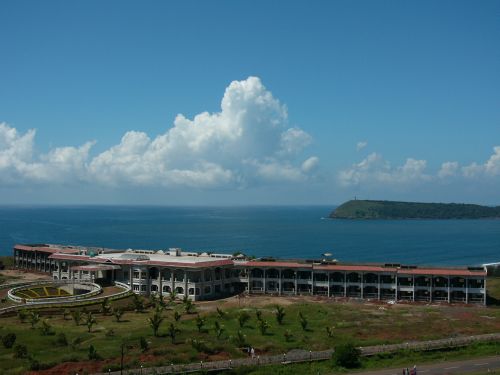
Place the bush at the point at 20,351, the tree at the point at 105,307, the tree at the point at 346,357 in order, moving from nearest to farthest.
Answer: the tree at the point at 346,357
the bush at the point at 20,351
the tree at the point at 105,307

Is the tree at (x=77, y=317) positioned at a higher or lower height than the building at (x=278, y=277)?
lower

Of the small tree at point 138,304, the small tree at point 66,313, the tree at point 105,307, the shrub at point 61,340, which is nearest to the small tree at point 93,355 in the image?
the shrub at point 61,340

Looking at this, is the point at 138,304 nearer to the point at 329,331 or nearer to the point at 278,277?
the point at 278,277

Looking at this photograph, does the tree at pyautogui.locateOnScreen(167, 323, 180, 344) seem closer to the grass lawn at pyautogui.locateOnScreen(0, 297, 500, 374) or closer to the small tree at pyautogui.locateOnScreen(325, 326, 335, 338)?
the grass lawn at pyautogui.locateOnScreen(0, 297, 500, 374)

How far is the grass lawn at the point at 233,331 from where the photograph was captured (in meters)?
56.2

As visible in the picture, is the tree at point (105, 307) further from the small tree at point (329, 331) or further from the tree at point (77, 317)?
the small tree at point (329, 331)

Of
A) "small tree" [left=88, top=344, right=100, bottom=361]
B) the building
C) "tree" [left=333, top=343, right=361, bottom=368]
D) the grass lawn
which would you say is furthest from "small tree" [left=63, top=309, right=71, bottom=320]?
"tree" [left=333, top=343, right=361, bottom=368]

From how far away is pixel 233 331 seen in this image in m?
70.6

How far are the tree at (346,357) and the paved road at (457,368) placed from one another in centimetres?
288

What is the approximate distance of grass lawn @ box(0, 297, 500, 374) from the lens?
184 ft

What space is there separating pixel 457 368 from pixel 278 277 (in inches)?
2169

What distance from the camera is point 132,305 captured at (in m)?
86.9

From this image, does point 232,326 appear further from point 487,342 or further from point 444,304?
point 444,304

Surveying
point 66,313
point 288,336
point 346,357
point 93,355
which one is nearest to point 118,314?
point 66,313
